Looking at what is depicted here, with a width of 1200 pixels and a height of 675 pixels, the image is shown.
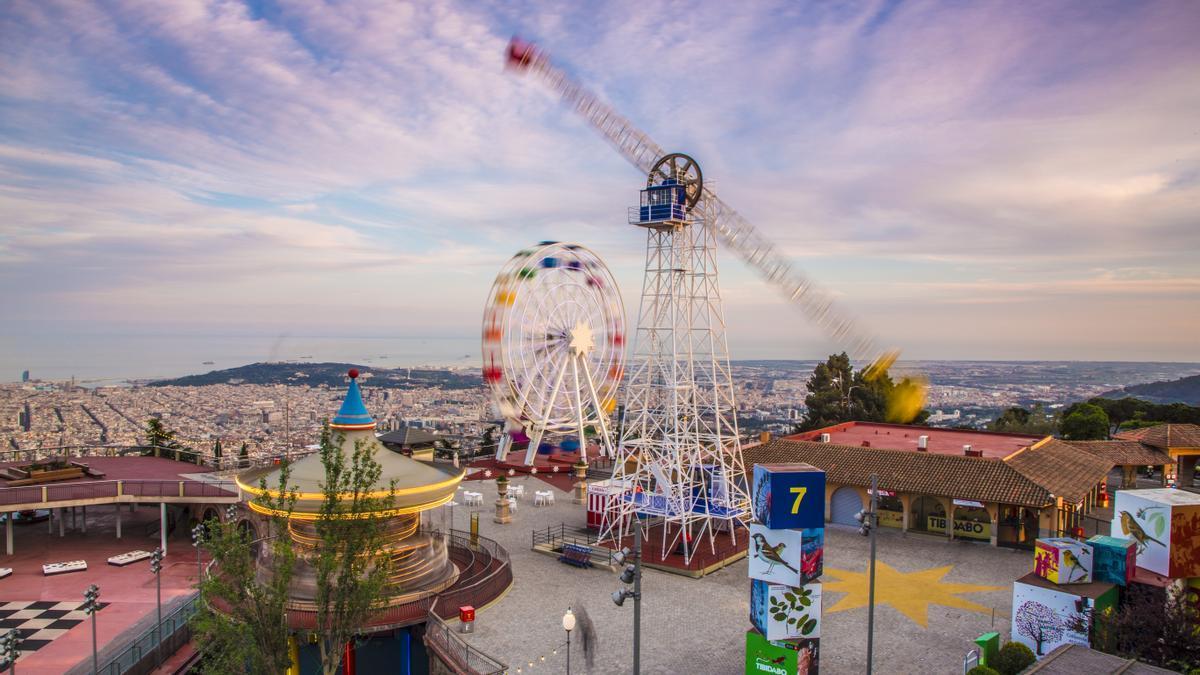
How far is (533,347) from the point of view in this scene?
153 ft

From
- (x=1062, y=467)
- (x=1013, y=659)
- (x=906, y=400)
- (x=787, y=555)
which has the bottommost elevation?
(x=1013, y=659)

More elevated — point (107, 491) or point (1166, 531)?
point (1166, 531)

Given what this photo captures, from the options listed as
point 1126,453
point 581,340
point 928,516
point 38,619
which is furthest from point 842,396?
point 38,619

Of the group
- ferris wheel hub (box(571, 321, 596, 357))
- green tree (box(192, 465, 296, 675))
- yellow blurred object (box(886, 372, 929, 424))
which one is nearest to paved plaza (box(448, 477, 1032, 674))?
green tree (box(192, 465, 296, 675))

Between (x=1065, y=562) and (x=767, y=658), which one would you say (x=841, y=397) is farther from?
(x=767, y=658)

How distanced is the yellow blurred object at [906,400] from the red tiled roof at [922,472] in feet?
84.1

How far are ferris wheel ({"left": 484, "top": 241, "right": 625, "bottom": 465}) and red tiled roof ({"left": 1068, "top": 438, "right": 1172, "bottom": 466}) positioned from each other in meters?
26.3

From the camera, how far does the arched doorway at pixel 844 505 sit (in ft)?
108

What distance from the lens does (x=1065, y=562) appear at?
1853 cm

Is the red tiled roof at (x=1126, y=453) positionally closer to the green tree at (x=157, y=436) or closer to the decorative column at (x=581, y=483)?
the decorative column at (x=581, y=483)

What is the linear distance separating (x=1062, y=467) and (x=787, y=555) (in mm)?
22602

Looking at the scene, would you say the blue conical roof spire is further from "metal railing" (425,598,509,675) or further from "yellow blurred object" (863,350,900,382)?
"yellow blurred object" (863,350,900,382)

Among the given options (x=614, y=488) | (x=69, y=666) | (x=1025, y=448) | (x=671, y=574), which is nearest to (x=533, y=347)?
(x=614, y=488)

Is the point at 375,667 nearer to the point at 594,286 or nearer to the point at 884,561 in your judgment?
the point at 884,561
